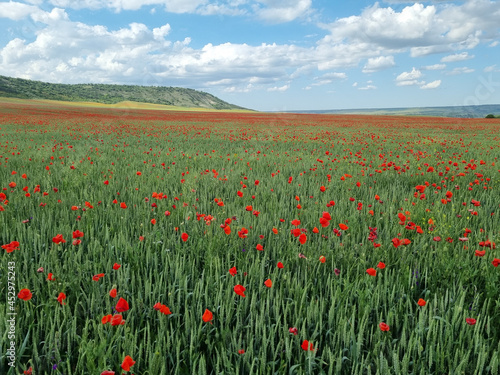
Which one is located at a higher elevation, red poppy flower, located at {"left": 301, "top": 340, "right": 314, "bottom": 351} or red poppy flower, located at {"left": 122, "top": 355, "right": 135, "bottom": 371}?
red poppy flower, located at {"left": 122, "top": 355, "right": 135, "bottom": 371}

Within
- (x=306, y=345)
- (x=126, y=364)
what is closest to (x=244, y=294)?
(x=306, y=345)

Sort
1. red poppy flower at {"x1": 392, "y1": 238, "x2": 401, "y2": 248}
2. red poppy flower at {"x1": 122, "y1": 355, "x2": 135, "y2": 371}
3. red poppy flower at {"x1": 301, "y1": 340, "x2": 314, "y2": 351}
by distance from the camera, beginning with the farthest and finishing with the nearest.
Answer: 1. red poppy flower at {"x1": 392, "y1": 238, "x2": 401, "y2": 248}
2. red poppy flower at {"x1": 301, "y1": 340, "x2": 314, "y2": 351}
3. red poppy flower at {"x1": 122, "y1": 355, "x2": 135, "y2": 371}

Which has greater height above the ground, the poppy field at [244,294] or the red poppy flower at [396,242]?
the red poppy flower at [396,242]

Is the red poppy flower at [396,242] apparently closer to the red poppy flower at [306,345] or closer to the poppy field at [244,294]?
the poppy field at [244,294]

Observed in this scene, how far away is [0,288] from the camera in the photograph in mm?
2068

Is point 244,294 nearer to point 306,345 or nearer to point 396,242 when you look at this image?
point 306,345

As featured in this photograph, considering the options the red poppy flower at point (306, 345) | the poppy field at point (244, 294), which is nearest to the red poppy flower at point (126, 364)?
the poppy field at point (244, 294)

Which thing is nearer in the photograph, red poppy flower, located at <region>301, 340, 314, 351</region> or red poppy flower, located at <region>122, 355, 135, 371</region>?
red poppy flower, located at <region>122, 355, 135, 371</region>

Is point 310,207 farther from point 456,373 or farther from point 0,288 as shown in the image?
point 0,288

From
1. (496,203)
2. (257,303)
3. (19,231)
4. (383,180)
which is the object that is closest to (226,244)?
(257,303)

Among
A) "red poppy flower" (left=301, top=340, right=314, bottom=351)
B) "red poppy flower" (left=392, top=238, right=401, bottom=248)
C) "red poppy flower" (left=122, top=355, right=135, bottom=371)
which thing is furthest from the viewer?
"red poppy flower" (left=392, top=238, right=401, bottom=248)

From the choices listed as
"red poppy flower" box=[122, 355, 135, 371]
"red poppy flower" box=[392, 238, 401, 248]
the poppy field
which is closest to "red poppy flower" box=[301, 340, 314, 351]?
the poppy field

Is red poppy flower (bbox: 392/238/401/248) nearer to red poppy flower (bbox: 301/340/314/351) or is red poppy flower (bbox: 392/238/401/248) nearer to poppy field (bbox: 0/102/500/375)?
poppy field (bbox: 0/102/500/375)

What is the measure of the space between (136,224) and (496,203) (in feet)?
15.5
